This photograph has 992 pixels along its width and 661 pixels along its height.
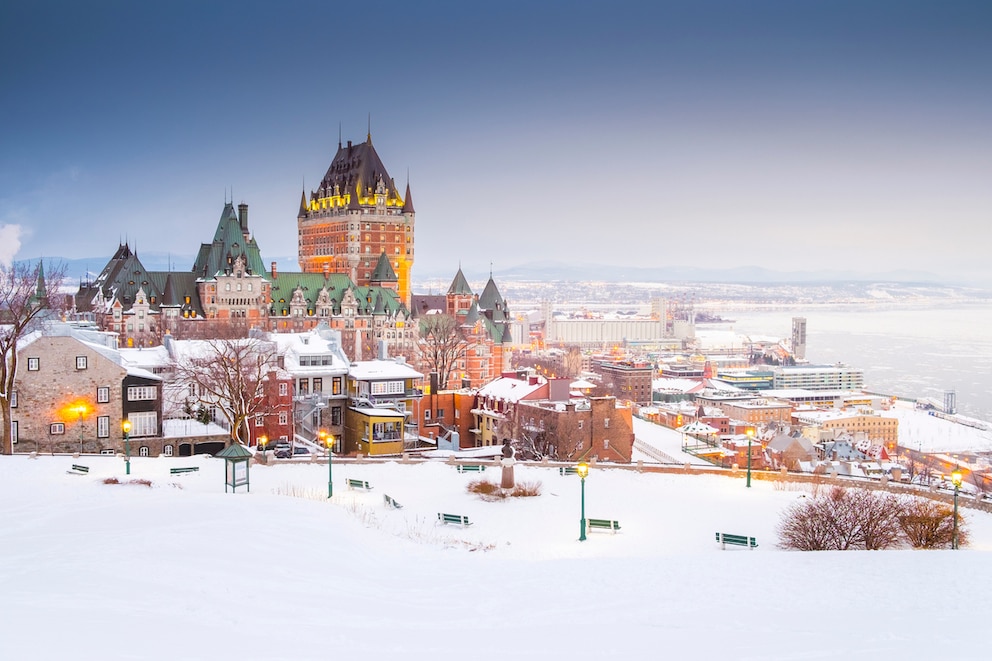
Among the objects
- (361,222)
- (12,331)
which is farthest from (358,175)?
(12,331)

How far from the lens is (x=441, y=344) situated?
86.4 m

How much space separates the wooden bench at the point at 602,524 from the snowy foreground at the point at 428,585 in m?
0.25

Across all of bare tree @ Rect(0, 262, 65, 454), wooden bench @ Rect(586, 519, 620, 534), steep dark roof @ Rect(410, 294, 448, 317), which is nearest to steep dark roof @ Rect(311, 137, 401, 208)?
steep dark roof @ Rect(410, 294, 448, 317)

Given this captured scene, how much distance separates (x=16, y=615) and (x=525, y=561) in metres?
9.77

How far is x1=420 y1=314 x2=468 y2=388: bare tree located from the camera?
79088 millimetres

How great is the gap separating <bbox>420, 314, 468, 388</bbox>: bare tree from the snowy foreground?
170ft

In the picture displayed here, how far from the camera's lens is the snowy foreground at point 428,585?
12.2 meters

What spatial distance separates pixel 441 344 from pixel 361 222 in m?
35.6

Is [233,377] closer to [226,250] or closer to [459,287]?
[226,250]

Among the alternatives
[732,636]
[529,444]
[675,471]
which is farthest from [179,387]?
[732,636]

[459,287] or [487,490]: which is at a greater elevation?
[459,287]

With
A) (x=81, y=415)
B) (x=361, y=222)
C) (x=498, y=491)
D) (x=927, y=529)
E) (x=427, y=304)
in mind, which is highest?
(x=361, y=222)

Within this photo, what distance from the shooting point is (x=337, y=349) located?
44.8 meters

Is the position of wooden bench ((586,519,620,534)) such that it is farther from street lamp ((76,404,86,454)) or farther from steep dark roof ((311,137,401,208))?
steep dark roof ((311,137,401,208))
